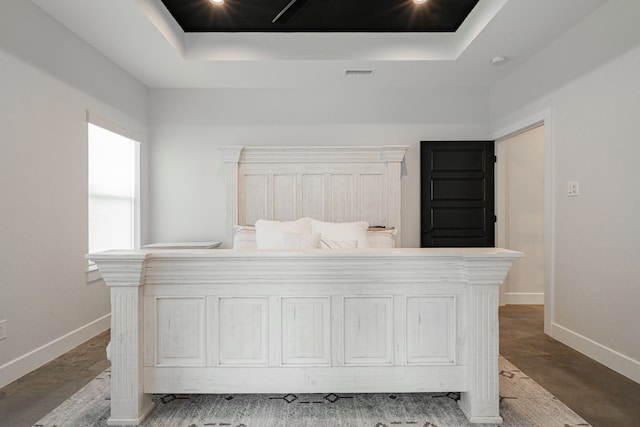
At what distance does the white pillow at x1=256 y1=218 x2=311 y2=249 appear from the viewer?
3.21 m

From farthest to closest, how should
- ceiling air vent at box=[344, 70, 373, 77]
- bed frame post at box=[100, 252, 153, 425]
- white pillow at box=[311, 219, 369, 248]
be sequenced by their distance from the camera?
ceiling air vent at box=[344, 70, 373, 77] < white pillow at box=[311, 219, 369, 248] < bed frame post at box=[100, 252, 153, 425]

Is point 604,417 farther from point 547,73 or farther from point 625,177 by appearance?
point 547,73

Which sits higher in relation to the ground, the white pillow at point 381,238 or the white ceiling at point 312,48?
the white ceiling at point 312,48

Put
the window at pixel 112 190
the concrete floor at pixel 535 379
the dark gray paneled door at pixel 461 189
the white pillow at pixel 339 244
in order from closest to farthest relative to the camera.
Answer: the concrete floor at pixel 535 379
the white pillow at pixel 339 244
the window at pixel 112 190
the dark gray paneled door at pixel 461 189

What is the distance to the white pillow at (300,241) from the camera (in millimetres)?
3062

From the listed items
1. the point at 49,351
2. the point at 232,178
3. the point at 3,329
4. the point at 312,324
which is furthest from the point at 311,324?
the point at 232,178

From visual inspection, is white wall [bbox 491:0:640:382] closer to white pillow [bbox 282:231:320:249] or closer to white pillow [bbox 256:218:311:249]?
white pillow [bbox 282:231:320:249]

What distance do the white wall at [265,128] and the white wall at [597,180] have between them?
1216 mm

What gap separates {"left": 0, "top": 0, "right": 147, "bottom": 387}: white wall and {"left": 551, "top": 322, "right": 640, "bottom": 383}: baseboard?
4.20m

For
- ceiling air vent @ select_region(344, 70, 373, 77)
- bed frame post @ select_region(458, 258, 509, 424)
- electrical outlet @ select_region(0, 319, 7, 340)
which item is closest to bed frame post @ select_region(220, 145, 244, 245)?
ceiling air vent @ select_region(344, 70, 373, 77)

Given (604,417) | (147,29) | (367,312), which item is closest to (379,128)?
(147,29)

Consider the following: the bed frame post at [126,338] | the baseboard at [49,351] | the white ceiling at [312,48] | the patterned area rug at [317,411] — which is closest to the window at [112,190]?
the baseboard at [49,351]

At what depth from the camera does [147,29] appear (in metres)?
2.99

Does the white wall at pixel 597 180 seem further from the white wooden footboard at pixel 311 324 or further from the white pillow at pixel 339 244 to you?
the white pillow at pixel 339 244
